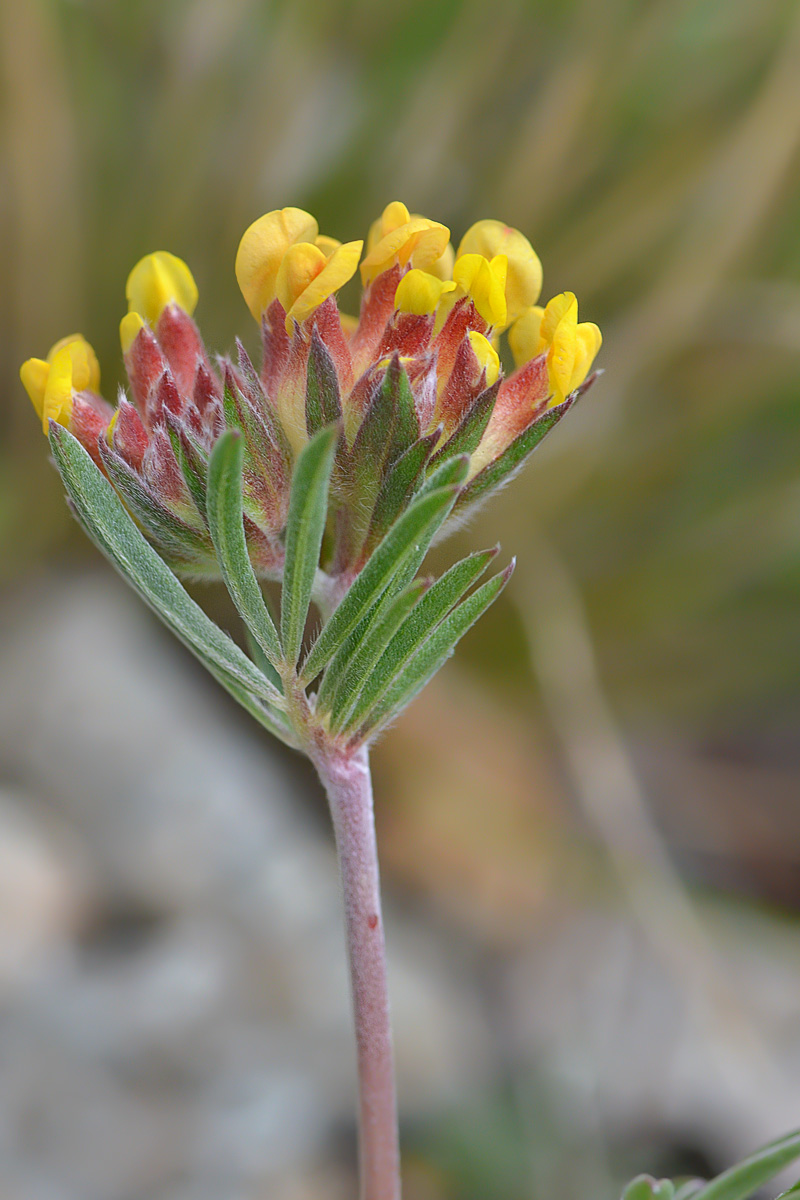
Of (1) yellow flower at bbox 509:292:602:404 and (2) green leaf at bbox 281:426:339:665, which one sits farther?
(1) yellow flower at bbox 509:292:602:404

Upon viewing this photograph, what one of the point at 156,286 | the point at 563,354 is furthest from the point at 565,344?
the point at 156,286

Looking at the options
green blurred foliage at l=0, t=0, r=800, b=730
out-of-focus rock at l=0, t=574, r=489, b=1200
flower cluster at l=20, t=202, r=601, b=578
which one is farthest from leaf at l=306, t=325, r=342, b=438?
green blurred foliage at l=0, t=0, r=800, b=730

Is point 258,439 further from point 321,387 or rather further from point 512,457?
point 512,457

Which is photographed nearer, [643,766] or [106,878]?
[106,878]

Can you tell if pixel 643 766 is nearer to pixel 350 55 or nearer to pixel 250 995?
→ pixel 250 995

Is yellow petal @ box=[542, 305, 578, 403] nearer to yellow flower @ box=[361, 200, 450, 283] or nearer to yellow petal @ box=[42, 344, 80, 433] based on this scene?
yellow flower @ box=[361, 200, 450, 283]

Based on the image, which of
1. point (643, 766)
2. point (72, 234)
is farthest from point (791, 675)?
point (72, 234)
